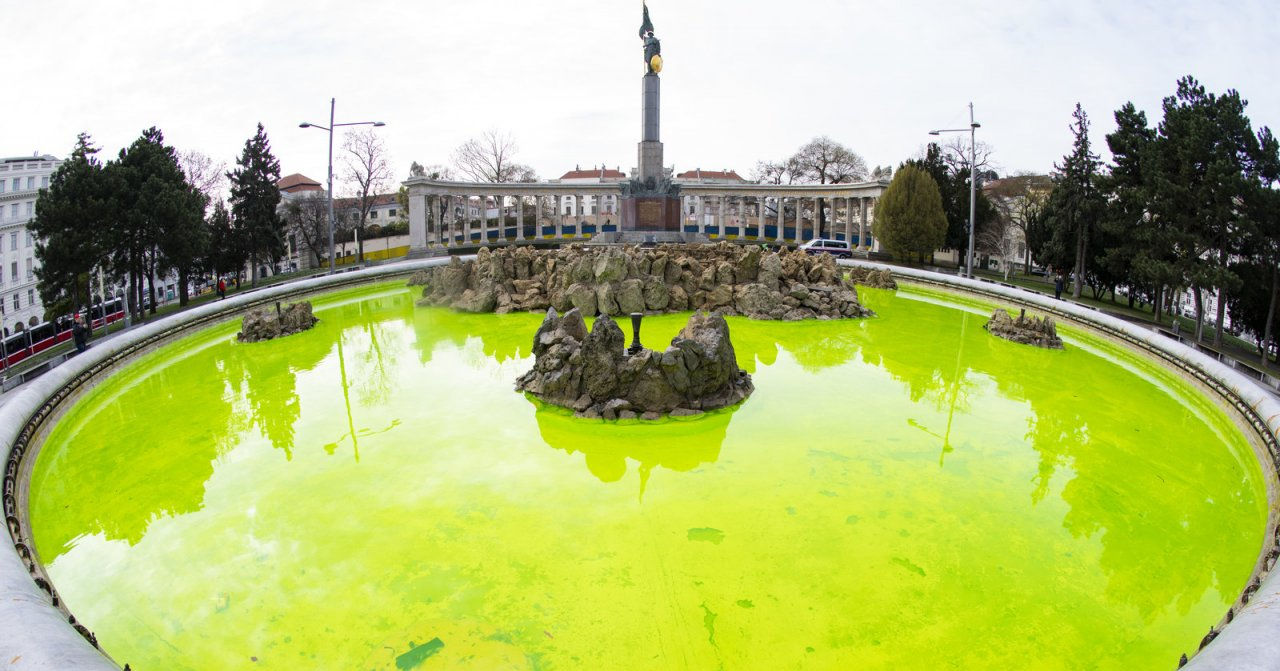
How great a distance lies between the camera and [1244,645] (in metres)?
7.25

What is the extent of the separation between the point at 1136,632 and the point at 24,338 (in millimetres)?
46343

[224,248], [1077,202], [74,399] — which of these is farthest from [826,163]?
[74,399]

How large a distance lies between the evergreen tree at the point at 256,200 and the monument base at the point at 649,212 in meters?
22.1

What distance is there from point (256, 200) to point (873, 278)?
3679 cm

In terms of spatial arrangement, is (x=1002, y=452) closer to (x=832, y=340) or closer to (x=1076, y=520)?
(x=1076, y=520)

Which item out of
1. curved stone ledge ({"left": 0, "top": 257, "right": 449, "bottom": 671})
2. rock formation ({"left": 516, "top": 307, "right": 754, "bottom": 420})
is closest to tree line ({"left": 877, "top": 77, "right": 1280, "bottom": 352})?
rock formation ({"left": 516, "top": 307, "right": 754, "bottom": 420})

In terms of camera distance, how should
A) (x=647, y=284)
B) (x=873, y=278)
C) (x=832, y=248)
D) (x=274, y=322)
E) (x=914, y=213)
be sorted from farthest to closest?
(x=832, y=248)
(x=914, y=213)
(x=873, y=278)
(x=647, y=284)
(x=274, y=322)

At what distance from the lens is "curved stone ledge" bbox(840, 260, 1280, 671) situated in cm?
716

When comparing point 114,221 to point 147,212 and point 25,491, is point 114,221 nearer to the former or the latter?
point 147,212

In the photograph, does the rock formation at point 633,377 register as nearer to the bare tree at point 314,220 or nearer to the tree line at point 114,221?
the tree line at point 114,221

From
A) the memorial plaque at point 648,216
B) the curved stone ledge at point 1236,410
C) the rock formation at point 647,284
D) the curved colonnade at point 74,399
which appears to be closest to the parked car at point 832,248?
the curved stone ledge at point 1236,410

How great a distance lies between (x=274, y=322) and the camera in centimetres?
2742

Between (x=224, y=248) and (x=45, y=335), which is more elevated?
(x=224, y=248)

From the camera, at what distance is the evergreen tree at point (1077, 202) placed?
3400 cm
